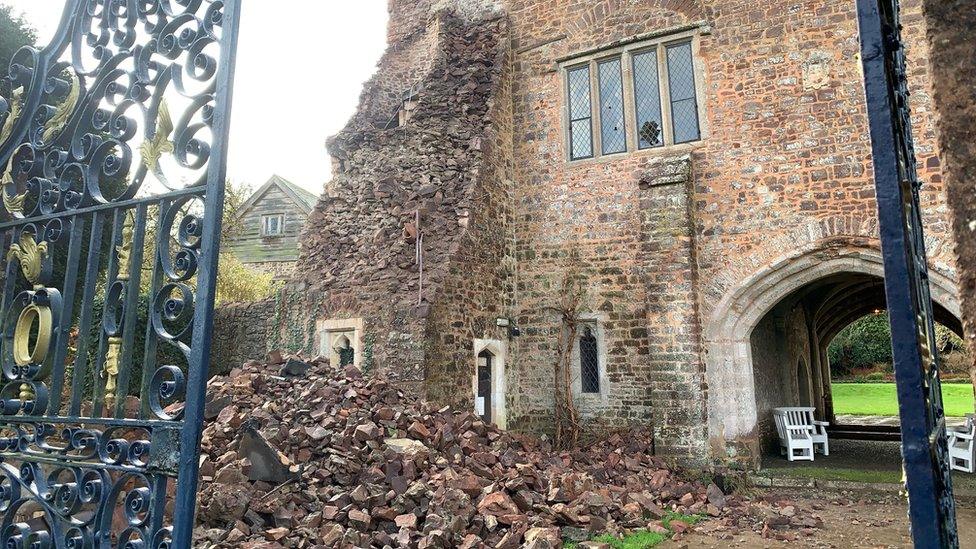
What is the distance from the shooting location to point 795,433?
11.9 metres

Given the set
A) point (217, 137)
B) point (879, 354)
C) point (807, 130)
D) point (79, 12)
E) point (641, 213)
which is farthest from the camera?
point (879, 354)

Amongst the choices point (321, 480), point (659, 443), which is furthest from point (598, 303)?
point (321, 480)

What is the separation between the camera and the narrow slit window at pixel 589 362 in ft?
36.3

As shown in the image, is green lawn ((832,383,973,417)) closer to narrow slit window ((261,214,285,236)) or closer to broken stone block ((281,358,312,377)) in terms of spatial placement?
broken stone block ((281,358,312,377))

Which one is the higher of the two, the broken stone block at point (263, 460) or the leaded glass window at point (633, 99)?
the leaded glass window at point (633, 99)

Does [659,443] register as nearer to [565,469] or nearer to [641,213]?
[565,469]

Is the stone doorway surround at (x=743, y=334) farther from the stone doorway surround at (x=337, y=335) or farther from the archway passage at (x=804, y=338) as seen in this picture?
the stone doorway surround at (x=337, y=335)

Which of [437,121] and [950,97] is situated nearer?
[950,97]

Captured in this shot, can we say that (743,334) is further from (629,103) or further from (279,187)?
(279,187)

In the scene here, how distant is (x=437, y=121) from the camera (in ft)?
37.4

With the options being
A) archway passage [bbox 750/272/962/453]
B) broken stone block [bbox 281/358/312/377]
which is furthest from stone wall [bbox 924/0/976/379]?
archway passage [bbox 750/272/962/453]

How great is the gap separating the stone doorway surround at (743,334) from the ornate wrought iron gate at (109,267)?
886 cm

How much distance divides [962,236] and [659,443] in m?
9.02

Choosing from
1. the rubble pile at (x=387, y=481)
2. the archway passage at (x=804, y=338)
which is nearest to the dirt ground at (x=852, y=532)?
the rubble pile at (x=387, y=481)
